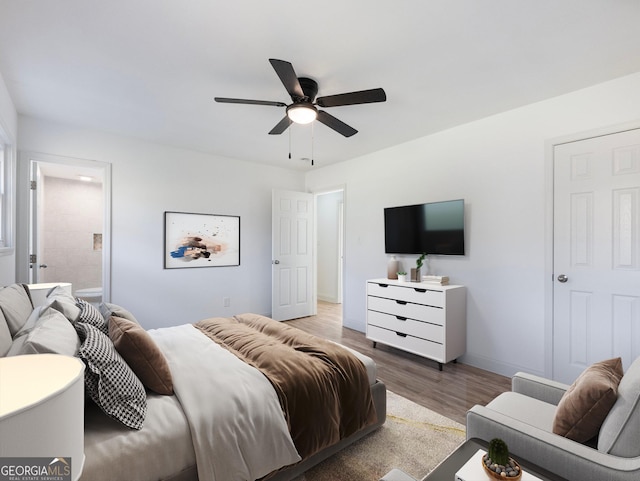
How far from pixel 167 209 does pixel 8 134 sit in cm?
163

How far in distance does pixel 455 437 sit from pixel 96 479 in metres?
1.97

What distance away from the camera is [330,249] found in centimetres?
698

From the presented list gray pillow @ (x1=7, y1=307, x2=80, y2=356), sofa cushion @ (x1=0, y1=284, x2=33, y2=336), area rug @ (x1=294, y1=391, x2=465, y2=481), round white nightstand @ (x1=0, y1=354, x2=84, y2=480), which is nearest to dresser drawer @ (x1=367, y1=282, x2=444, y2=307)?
area rug @ (x1=294, y1=391, x2=465, y2=481)

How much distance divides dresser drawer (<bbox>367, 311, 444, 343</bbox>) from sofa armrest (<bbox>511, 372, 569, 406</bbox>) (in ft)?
4.28

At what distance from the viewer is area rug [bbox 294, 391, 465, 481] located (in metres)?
1.72

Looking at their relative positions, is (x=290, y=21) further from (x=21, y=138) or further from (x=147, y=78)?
(x=21, y=138)

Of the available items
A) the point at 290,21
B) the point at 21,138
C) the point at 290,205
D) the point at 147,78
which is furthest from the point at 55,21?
the point at 290,205

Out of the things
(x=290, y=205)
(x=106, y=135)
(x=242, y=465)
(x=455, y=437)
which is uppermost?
(x=106, y=135)

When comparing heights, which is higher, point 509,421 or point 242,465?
point 509,421

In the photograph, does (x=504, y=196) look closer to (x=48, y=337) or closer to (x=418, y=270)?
(x=418, y=270)

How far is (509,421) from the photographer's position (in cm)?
130

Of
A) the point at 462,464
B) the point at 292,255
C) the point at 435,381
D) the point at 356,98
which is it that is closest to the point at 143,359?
the point at 462,464

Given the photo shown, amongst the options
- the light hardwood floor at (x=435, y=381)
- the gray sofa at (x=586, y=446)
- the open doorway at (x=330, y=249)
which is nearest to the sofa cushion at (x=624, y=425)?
the gray sofa at (x=586, y=446)

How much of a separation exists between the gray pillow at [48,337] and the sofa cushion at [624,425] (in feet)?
6.57
